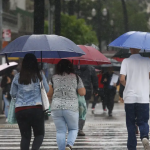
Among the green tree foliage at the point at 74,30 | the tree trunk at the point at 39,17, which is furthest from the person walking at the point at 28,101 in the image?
the green tree foliage at the point at 74,30

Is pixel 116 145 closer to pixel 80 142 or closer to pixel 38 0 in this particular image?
pixel 80 142

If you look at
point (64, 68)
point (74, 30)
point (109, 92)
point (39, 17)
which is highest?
point (39, 17)

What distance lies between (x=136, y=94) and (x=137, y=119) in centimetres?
41

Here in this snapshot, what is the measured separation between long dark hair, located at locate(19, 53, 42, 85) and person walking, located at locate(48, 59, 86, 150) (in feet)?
2.11

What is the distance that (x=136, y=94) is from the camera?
8062mm

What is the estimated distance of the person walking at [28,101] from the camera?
7.21 m

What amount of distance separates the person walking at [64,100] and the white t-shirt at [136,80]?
72cm

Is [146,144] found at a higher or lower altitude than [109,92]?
higher

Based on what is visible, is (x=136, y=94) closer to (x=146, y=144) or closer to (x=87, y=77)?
(x=146, y=144)

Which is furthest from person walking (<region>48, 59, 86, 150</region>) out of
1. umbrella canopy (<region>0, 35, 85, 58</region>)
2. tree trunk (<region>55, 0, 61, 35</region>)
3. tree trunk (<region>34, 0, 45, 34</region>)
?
tree trunk (<region>55, 0, 61, 35</region>)

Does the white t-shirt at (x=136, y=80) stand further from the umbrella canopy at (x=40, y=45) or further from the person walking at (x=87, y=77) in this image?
the person walking at (x=87, y=77)

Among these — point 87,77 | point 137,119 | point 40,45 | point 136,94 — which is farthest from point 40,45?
point 87,77

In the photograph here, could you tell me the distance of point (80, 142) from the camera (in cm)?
1010

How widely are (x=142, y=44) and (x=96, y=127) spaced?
5.23 metres
